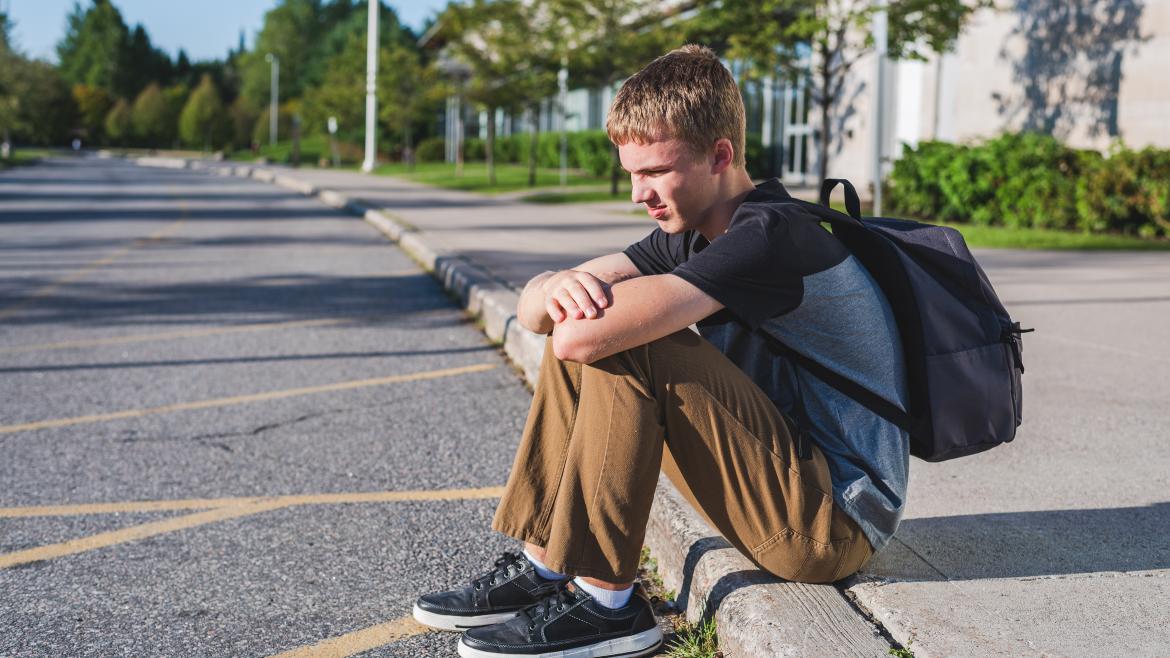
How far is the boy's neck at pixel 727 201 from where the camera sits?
2.77 meters

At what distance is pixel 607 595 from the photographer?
2.75 m

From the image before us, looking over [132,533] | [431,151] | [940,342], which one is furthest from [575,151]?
[940,342]

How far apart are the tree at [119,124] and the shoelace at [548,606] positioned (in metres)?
86.5

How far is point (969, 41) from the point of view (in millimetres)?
19625

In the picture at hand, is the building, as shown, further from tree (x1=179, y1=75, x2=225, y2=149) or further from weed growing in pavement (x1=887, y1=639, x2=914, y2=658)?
tree (x1=179, y1=75, x2=225, y2=149)

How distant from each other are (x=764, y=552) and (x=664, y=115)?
41.2 inches

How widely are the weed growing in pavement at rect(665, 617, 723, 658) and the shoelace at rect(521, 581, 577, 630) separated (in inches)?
11.1

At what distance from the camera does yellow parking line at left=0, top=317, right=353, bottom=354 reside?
23.6ft

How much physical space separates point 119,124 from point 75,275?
255 ft

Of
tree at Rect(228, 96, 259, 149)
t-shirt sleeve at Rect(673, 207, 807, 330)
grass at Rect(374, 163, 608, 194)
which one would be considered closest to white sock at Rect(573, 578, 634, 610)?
t-shirt sleeve at Rect(673, 207, 807, 330)

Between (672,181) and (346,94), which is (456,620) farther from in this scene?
(346,94)

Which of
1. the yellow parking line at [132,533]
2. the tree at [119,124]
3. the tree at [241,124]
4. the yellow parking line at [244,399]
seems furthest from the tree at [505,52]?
the tree at [119,124]

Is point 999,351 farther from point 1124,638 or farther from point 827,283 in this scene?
point 1124,638

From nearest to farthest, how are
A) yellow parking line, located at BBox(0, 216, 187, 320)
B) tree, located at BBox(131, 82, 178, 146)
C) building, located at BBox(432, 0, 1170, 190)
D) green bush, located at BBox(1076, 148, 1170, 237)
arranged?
yellow parking line, located at BBox(0, 216, 187, 320), green bush, located at BBox(1076, 148, 1170, 237), building, located at BBox(432, 0, 1170, 190), tree, located at BBox(131, 82, 178, 146)
